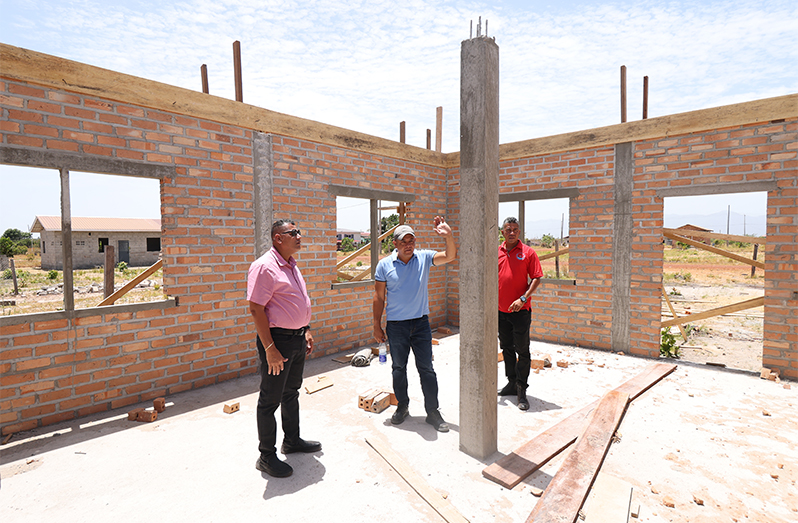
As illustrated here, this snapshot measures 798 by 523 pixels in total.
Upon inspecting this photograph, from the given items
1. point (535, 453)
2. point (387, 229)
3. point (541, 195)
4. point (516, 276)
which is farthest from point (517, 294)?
point (387, 229)

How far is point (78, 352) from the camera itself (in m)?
3.98

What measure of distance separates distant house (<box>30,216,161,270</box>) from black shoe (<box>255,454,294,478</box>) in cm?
2875

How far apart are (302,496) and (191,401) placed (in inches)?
94.1

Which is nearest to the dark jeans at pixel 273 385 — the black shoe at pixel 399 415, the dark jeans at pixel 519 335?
the black shoe at pixel 399 415

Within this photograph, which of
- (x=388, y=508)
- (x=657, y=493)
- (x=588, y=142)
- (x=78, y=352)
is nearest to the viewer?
(x=388, y=508)

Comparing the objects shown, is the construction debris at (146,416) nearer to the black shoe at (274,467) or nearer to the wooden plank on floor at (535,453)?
the black shoe at (274,467)

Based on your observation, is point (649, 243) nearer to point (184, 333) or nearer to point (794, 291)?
point (794, 291)

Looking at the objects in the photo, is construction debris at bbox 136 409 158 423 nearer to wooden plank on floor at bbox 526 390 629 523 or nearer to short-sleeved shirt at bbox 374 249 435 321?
short-sleeved shirt at bbox 374 249 435 321

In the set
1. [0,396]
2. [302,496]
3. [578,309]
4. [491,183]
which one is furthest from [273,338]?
[578,309]

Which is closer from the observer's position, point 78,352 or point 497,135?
point 497,135

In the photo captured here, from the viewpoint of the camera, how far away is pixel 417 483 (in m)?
2.81

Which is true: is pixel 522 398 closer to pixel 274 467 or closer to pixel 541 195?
pixel 274 467

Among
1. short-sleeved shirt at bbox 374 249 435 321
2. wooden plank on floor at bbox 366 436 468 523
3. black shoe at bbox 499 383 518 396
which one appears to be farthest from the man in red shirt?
wooden plank on floor at bbox 366 436 468 523

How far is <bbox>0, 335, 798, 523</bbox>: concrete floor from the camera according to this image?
2.60 metres
